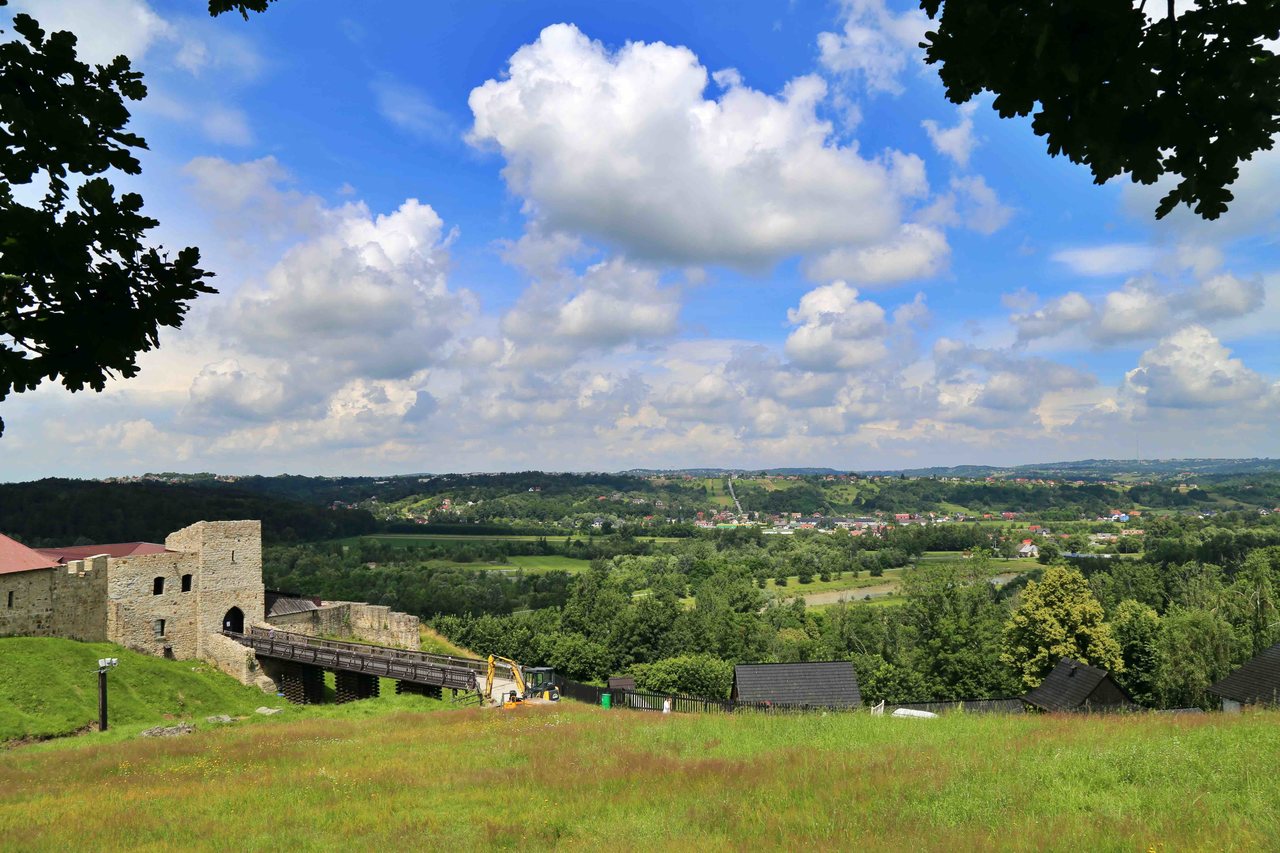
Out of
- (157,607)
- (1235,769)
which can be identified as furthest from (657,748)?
(157,607)

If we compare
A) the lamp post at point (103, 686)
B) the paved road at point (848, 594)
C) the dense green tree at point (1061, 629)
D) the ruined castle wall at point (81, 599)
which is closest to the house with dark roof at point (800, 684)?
the dense green tree at point (1061, 629)

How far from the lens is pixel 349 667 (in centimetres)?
3097

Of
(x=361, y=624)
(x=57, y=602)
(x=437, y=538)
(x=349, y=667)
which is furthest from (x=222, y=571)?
(x=437, y=538)

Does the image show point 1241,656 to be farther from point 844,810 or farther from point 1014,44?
point 1014,44

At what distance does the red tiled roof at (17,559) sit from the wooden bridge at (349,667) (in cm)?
876

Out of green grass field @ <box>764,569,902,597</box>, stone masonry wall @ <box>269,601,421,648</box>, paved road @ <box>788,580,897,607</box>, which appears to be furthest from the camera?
green grass field @ <box>764,569,902,597</box>

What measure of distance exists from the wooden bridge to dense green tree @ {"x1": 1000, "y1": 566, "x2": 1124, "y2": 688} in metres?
30.7

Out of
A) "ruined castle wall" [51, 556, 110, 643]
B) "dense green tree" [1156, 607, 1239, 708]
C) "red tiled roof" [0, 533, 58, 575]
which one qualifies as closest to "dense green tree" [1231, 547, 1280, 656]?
"dense green tree" [1156, 607, 1239, 708]

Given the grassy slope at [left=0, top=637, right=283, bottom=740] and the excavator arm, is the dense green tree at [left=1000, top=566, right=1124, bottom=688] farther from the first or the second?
the grassy slope at [left=0, top=637, right=283, bottom=740]

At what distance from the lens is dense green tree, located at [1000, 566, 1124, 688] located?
129 ft

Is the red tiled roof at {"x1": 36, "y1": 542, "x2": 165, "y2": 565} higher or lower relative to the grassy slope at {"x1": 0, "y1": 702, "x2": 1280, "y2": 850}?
higher

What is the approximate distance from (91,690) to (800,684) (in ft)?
88.0

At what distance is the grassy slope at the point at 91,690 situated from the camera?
24.5 m

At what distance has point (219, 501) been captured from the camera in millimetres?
111062
